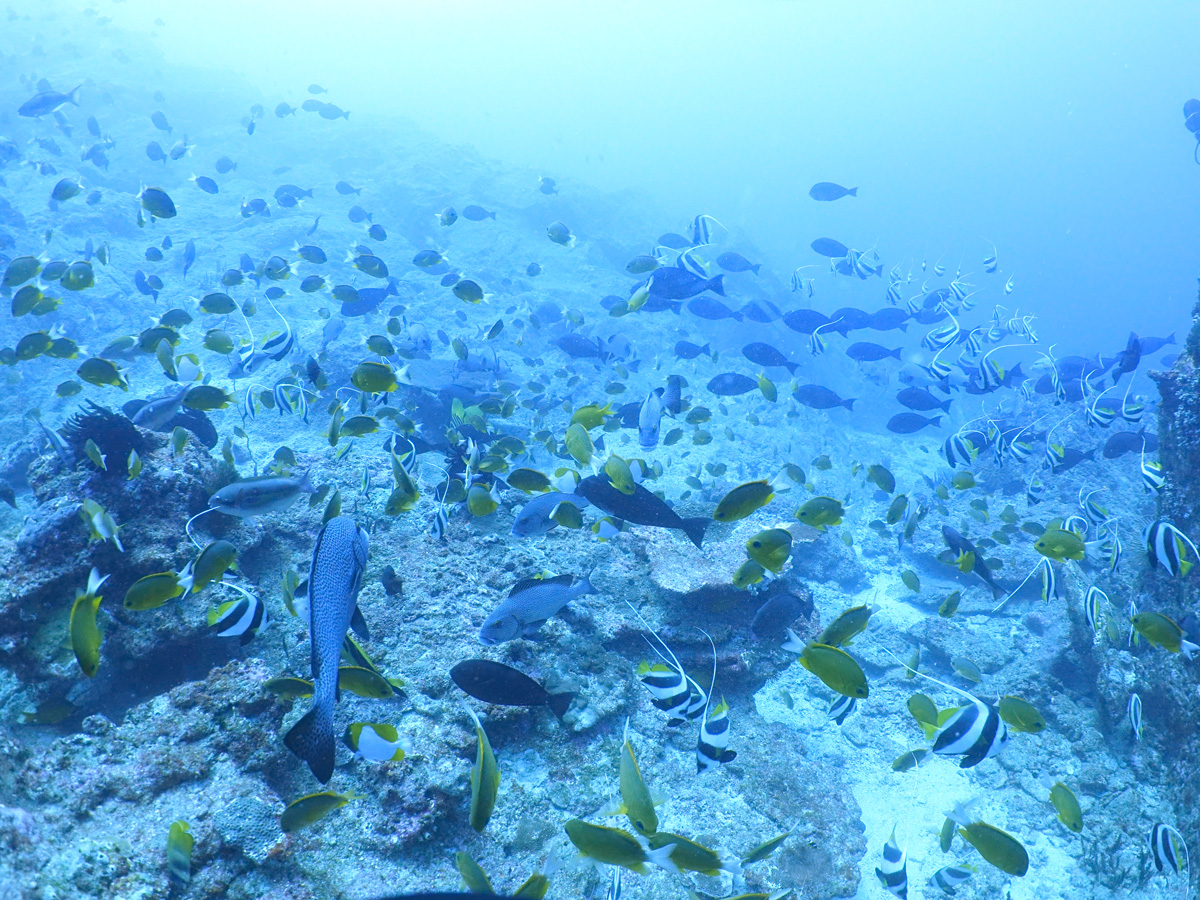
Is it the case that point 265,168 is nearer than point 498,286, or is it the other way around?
point 498,286

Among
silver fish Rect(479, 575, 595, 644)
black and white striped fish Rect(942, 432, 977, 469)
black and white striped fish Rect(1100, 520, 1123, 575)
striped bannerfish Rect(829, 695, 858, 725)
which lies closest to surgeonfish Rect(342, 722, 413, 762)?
silver fish Rect(479, 575, 595, 644)

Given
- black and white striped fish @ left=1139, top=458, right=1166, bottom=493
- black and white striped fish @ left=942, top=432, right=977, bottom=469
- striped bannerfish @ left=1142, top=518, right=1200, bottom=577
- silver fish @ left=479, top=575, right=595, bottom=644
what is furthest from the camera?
black and white striped fish @ left=942, top=432, right=977, bottom=469

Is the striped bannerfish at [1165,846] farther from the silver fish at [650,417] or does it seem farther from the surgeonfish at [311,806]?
the surgeonfish at [311,806]

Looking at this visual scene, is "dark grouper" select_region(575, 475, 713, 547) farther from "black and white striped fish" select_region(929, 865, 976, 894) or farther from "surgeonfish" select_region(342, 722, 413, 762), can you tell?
"black and white striped fish" select_region(929, 865, 976, 894)

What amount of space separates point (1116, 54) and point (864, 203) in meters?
60.9

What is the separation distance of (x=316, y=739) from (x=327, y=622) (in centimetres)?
44

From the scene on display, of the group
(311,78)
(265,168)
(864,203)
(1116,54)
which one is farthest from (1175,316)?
(311,78)

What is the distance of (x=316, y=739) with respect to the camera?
1.93m

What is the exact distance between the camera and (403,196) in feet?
95.0

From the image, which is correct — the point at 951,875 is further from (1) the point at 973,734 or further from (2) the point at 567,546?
(2) the point at 567,546

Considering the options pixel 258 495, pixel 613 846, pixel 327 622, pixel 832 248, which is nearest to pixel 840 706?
pixel 613 846

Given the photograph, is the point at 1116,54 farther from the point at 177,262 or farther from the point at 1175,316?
the point at 177,262

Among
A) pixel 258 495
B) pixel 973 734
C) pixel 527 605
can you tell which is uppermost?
pixel 973 734

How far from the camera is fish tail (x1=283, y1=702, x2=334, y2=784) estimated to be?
1.92 m
